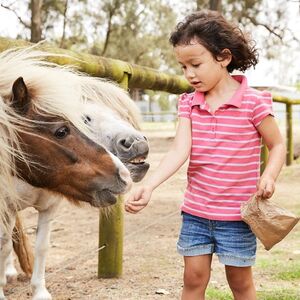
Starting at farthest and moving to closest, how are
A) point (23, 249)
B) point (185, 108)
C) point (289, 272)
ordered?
1. point (289, 272)
2. point (23, 249)
3. point (185, 108)

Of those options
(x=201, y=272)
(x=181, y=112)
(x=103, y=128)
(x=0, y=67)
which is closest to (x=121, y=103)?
(x=103, y=128)

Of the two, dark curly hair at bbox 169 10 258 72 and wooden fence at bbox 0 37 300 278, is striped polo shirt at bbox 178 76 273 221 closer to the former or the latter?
dark curly hair at bbox 169 10 258 72

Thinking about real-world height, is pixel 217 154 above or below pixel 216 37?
below

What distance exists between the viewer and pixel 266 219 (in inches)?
81.2

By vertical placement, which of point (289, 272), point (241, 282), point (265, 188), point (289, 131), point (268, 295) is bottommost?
point (289, 131)

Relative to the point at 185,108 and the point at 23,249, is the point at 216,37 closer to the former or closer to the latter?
the point at 185,108

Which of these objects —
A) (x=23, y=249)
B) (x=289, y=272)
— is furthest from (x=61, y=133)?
(x=289, y=272)

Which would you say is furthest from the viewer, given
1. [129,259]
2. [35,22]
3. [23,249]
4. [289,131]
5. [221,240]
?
[35,22]

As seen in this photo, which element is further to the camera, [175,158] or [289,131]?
[289,131]

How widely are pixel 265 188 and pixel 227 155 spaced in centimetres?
23

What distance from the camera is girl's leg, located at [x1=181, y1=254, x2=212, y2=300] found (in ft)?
7.18

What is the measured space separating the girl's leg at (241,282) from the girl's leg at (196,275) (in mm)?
105

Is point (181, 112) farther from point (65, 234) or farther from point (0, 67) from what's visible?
point (65, 234)

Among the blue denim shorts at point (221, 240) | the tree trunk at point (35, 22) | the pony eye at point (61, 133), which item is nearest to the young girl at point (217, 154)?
the blue denim shorts at point (221, 240)
